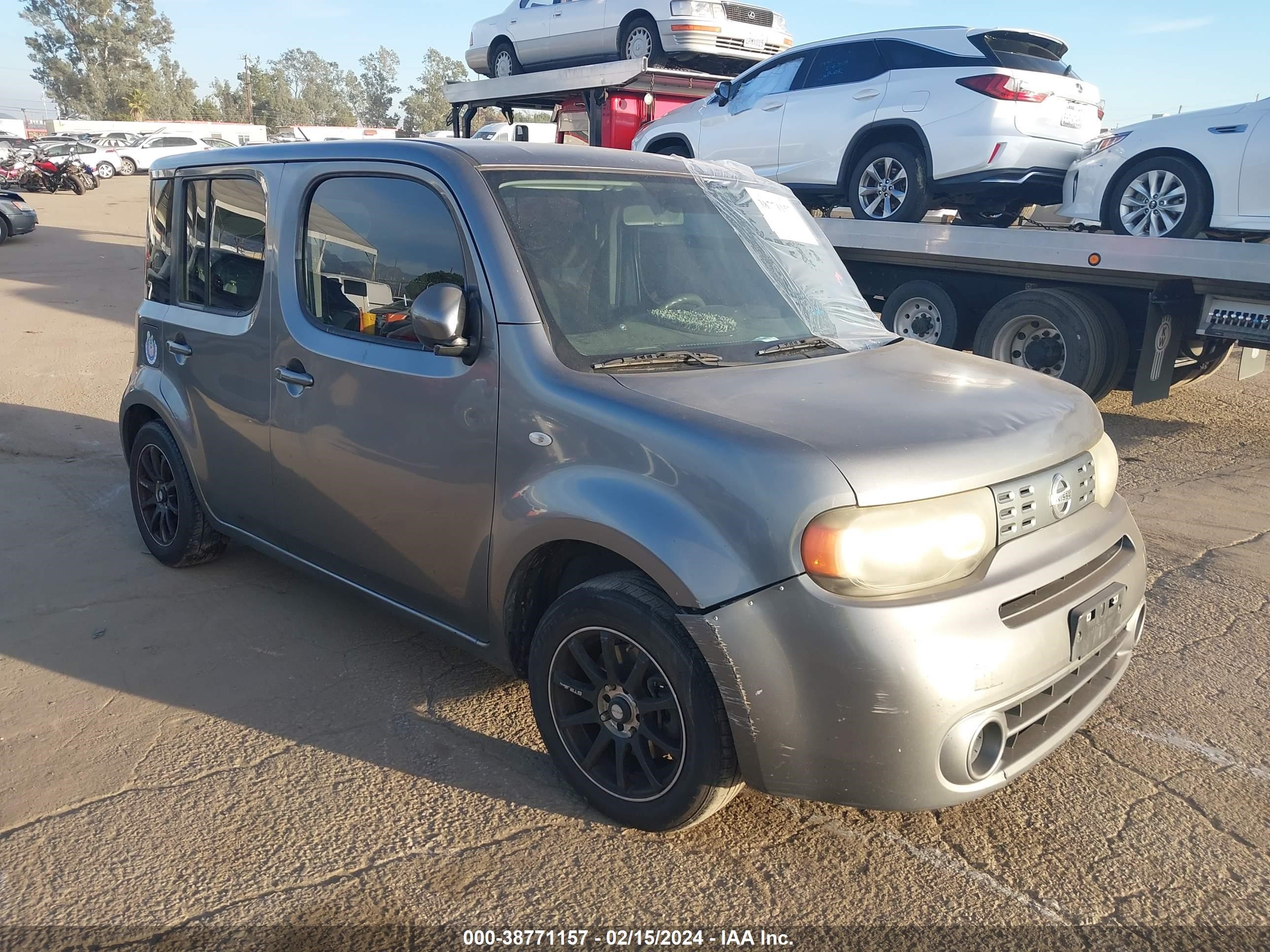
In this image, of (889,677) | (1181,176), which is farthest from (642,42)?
(889,677)

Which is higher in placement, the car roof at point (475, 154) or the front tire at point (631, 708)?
the car roof at point (475, 154)

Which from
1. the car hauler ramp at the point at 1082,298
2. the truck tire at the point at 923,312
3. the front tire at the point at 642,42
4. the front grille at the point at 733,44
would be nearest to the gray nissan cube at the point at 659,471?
A: the car hauler ramp at the point at 1082,298

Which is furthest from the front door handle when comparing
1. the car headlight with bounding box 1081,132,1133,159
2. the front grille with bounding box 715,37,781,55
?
the front grille with bounding box 715,37,781,55

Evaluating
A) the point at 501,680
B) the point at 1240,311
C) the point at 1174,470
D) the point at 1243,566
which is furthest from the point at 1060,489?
the point at 1240,311

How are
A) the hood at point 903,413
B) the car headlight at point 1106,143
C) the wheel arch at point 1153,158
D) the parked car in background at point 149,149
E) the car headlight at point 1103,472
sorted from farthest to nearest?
the parked car in background at point 149,149
the car headlight at point 1106,143
the wheel arch at point 1153,158
the car headlight at point 1103,472
the hood at point 903,413

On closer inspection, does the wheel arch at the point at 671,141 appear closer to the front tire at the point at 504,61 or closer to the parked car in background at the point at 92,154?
the front tire at the point at 504,61

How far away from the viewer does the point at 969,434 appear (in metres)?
2.64

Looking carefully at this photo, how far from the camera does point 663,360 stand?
3.00 meters

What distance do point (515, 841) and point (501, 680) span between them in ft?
3.18

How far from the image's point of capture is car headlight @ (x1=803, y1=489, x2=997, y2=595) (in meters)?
2.37

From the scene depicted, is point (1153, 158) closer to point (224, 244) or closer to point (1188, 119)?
point (1188, 119)

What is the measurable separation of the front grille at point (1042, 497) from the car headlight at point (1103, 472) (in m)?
0.06

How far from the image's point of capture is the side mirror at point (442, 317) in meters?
2.93

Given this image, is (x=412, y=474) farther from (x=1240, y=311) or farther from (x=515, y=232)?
(x=1240, y=311)
